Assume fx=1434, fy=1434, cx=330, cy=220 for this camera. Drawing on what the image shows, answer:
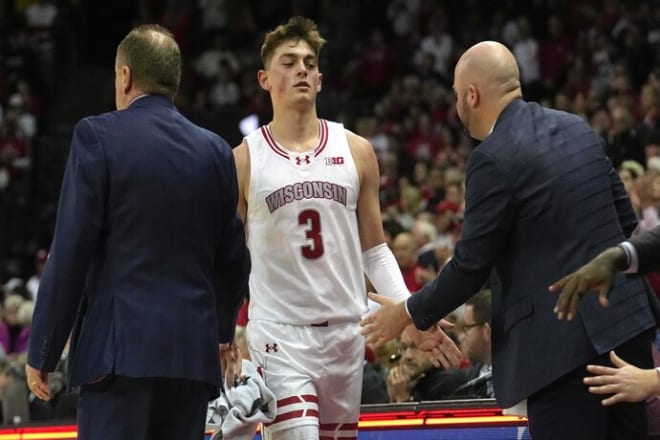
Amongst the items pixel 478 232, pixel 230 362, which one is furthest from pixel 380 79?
pixel 478 232

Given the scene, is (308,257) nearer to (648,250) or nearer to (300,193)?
(300,193)

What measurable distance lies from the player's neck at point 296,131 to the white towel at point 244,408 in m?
1.12

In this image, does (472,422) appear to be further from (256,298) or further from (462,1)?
(462,1)

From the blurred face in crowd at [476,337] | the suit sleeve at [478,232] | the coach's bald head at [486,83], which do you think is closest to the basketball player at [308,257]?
the suit sleeve at [478,232]

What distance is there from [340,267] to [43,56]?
615 inches

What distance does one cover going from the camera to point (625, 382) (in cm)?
483

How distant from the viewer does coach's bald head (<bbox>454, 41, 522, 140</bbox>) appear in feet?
18.2

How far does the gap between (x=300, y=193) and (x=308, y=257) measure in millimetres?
300

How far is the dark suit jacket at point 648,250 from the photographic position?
4645 millimetres

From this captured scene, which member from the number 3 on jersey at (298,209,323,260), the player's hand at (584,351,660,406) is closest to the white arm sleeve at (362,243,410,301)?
the number 3 on jersey at (298,209,323,260)

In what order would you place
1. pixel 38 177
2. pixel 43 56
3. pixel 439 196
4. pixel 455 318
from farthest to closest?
pixel 43 56
pixel 38 177
pixel 439 196
pixel 455 318

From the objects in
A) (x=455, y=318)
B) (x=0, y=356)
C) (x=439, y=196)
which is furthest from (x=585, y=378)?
(x=439, y=196)

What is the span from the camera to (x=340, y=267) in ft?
21.7

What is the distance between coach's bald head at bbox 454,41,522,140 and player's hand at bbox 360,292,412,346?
766mm
